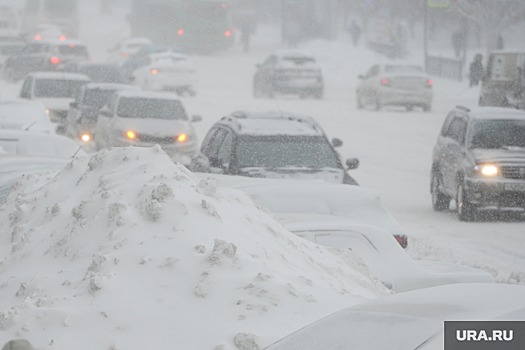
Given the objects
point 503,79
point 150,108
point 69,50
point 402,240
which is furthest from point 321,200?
point 69,50

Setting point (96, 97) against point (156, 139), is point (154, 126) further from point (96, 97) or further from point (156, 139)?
point (96, 97)

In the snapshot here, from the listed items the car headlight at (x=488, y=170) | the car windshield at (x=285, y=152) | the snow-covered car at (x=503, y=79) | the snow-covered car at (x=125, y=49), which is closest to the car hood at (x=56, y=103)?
the snow-covered car at (x=503, y=79)

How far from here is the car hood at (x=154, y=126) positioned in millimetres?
24641

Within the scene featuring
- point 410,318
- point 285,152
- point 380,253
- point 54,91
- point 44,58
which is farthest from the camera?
point 44,58

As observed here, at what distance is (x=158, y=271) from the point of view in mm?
6816

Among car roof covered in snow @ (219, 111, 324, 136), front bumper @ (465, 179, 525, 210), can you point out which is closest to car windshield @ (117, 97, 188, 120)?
front bumper @ (465, 179, 525, 210)

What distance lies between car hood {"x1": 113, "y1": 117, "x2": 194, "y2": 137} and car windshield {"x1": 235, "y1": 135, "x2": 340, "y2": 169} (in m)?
9.29

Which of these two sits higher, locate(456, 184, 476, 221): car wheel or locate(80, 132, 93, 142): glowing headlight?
locate(456, 184, 476, 221): car wheel

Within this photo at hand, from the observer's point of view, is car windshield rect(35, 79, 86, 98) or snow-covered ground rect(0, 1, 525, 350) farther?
car windshield rect(35, 79, 86, 98)

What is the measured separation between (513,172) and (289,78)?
1033 inches

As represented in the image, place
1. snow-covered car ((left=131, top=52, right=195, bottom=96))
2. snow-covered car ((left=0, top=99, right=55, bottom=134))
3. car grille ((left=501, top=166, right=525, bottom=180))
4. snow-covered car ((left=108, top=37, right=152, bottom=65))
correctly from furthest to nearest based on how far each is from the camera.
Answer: snow-covered car ((left=108, top=37, right=152, bottom=65)) < snow-covered car ((left=131, top=52, right=195, bottom=96)) < snow-covered car ((left=0, top=99, right=55, bottom=134)) < car grille ((left=501, top=166, right=525, bottom=180))

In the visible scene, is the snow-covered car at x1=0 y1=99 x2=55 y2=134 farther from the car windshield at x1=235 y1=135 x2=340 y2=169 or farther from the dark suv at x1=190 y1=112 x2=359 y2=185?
the car windshield at x1=235 y1=135 x2=340 y2=169

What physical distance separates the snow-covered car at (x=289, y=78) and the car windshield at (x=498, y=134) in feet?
81.5

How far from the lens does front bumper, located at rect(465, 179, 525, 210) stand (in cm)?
1847
